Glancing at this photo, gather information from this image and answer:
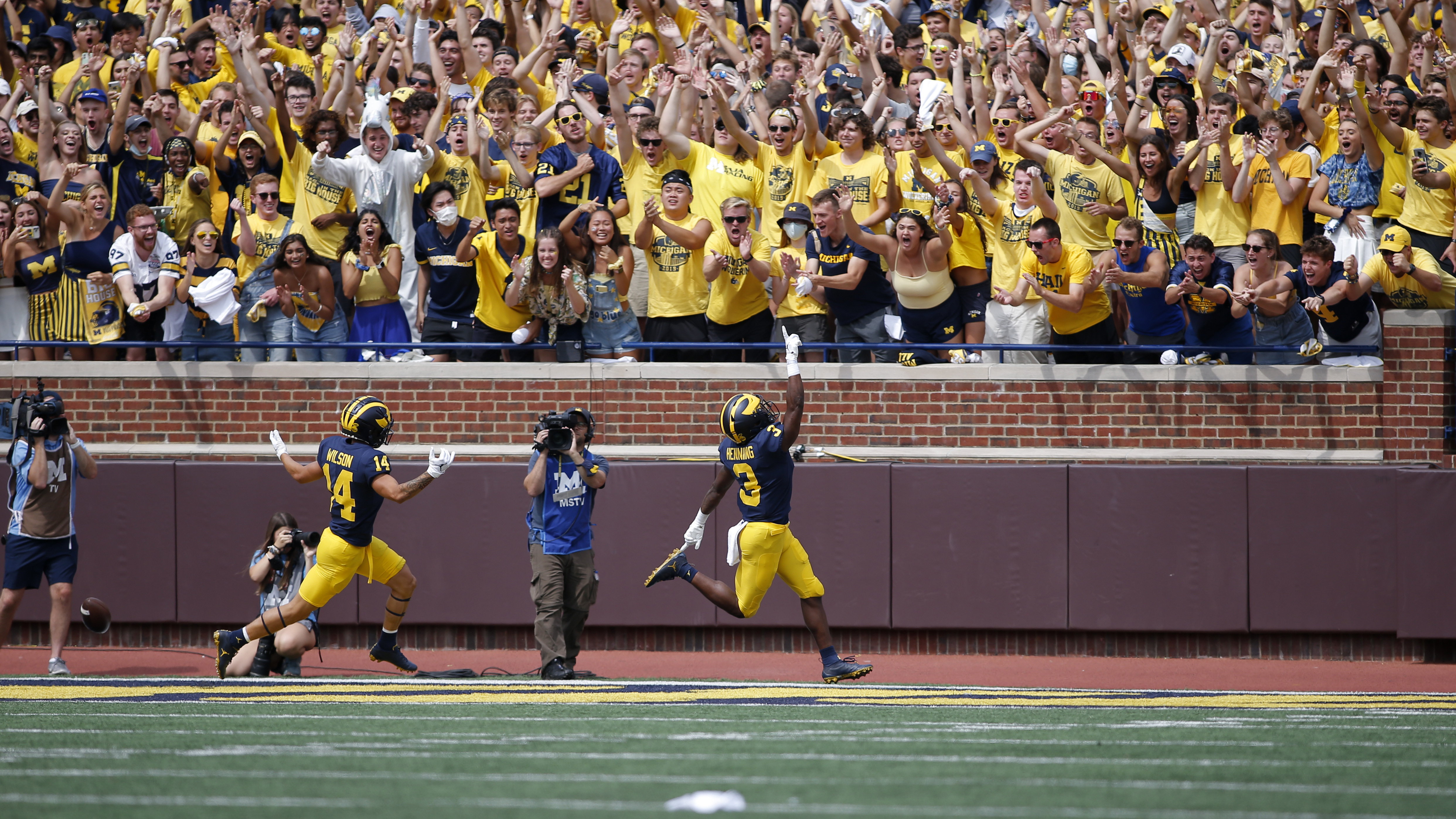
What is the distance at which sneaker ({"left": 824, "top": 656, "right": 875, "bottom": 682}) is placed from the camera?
9.71m

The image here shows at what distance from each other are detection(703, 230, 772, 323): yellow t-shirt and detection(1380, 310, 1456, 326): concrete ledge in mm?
4883

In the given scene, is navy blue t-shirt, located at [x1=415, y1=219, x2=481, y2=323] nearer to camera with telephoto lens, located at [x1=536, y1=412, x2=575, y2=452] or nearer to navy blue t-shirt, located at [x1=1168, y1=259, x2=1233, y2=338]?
camera with telephoto lens, located at [x1=536, y1=412, x2=575, y2=452]

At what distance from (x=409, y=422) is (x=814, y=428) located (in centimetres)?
337

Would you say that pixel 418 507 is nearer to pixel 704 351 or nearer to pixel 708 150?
pixel 704 351

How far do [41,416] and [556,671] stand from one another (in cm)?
421

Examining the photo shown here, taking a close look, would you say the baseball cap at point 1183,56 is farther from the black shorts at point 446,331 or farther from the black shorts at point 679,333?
the black shorts at point 446,331

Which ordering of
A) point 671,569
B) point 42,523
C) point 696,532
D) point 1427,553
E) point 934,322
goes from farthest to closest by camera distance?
point 934,322, point 1427,553, point 42,523, point 696,532, point 671,569

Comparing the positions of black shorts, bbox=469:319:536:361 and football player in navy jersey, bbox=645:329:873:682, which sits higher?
black shorts, bbox=469:319:536:361

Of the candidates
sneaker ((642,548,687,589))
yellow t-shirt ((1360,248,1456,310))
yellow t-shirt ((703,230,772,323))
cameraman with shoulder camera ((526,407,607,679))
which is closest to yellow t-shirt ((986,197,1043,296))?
yellow t-shirt ((703,230,772,323))

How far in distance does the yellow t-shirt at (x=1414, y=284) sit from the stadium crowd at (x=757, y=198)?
0.03m

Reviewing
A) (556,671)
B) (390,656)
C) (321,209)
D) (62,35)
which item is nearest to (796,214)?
(556,671)

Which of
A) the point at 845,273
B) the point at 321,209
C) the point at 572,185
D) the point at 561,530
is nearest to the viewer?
the point at 561,530

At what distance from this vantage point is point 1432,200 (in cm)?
1150

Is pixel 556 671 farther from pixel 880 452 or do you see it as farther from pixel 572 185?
pixel 572 185
